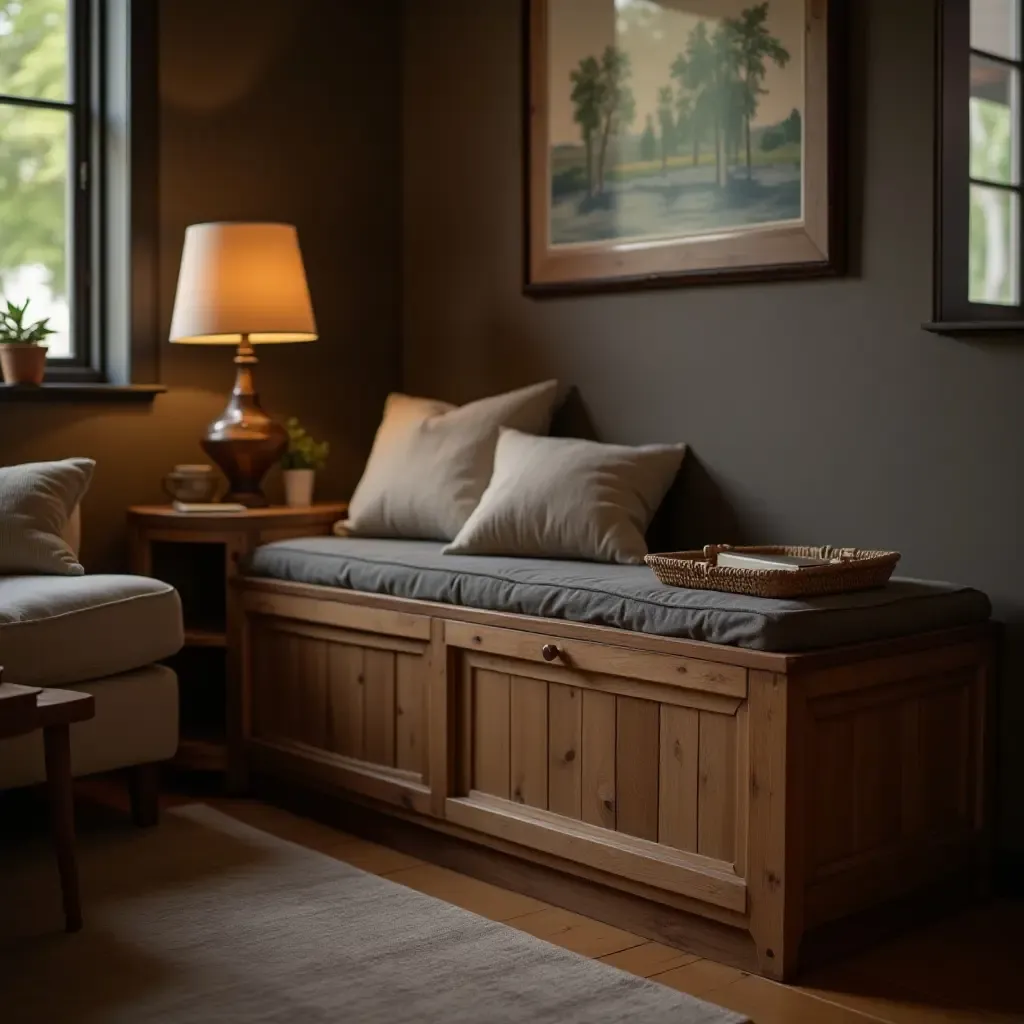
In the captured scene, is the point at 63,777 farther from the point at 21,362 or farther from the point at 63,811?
the point at 21,362

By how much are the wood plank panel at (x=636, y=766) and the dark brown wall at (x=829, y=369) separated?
731 millimetres

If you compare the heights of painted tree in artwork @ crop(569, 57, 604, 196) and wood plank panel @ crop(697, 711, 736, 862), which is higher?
painted tree in artwork @ crop(569, 57, 604, 196)

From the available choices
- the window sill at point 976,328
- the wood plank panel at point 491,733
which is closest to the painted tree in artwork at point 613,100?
the window sill at point 976,328

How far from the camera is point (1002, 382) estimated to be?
293cm

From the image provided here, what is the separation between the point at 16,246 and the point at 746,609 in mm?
2371

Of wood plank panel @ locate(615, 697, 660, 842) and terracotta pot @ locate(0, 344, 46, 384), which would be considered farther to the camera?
terracotta pot @ locate(0, 344, 46, 384)

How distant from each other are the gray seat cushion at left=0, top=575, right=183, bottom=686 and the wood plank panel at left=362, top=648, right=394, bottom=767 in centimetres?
46

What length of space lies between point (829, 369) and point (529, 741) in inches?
41.5

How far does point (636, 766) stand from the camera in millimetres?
2771

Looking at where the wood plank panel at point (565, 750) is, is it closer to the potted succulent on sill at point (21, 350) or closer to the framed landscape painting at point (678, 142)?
the framed landscape painting at point (678, 142)

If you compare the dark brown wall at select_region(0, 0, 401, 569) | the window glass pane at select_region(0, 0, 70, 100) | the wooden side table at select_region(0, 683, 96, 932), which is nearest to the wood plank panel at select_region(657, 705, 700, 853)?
the wooden side table at select_region(0, 683, 96, 932)

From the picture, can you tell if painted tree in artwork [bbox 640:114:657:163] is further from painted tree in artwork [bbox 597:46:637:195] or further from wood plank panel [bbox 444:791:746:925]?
wood plank panel [bbox 444:791:746:925]

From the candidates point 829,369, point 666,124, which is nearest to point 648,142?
point 666,124

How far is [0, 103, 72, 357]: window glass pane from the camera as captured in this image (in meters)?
3.90
